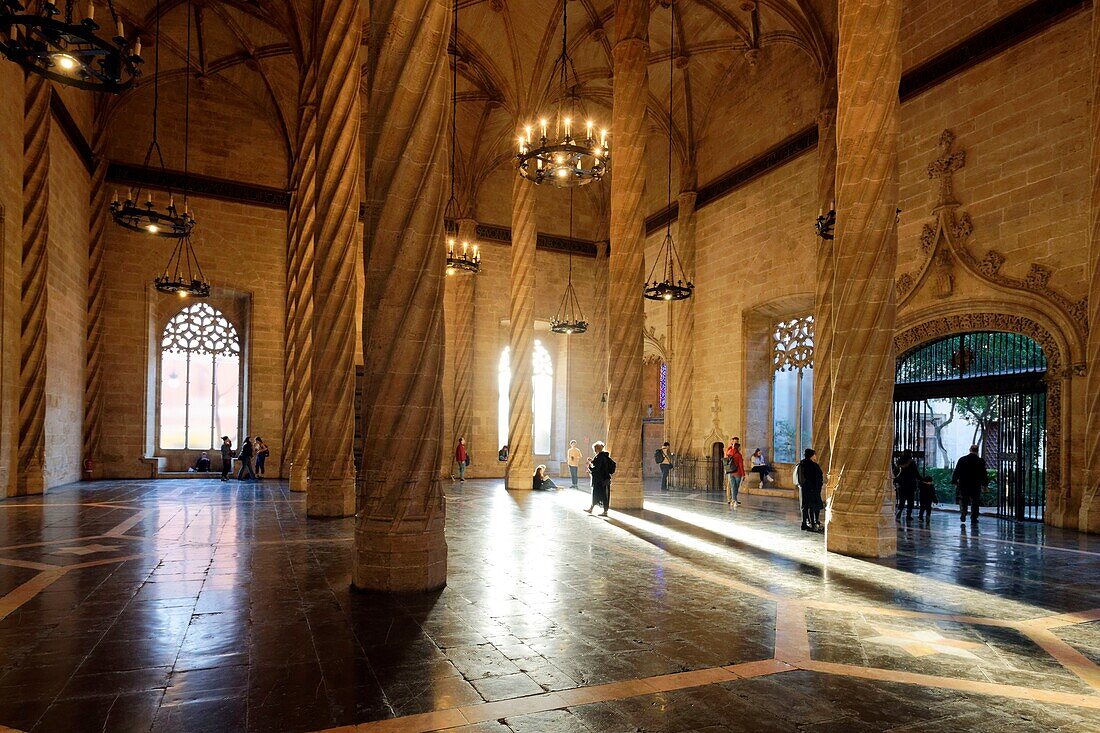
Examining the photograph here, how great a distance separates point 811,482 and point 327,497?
7.77m

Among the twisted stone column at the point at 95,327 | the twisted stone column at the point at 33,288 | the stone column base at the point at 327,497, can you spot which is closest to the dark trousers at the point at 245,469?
the twisted stone column at the point at 95,327

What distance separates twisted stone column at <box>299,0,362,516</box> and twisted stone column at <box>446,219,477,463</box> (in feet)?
36.6

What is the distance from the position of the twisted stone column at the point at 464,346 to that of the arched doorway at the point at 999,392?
12.7 meters

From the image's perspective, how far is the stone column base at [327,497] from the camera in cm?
1084

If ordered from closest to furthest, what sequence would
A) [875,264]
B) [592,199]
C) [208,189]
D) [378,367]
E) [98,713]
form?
[98,713] < [378,367] < [875,264] < [208,189] < [592,199]

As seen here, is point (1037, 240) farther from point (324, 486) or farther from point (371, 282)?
point (324, 486)

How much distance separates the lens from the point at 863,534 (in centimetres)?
855

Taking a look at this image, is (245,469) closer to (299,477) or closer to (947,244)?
(299,477)

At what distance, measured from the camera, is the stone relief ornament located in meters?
12.5

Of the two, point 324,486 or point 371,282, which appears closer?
point 371,282

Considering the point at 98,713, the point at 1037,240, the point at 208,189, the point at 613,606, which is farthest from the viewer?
the point at 208,189

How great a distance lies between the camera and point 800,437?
18.4 metres

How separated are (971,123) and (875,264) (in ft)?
21.9

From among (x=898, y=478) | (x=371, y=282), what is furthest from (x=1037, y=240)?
(x=371, y=282)
